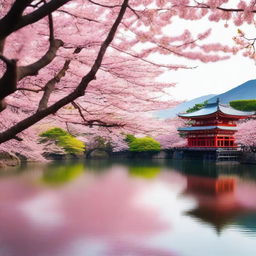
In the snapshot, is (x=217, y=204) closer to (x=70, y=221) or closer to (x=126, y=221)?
(x=126, y=221)

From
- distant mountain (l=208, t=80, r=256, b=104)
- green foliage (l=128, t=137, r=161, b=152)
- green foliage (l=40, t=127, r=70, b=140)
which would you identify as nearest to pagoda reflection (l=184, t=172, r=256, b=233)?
green foliage (l=40, t=127, r=70, b=140)

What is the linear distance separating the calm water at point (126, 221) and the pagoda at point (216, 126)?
502 inches

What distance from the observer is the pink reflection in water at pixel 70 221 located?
544 centimetres

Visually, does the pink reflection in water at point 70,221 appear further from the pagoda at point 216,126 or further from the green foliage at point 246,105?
the green foliage at point 246,105

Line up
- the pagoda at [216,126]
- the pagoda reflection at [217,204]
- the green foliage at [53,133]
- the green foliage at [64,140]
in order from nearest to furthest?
the pagoda reflection at [217,204]
the green foliage at [53,133]
the green foliage at [64,140]
the pagoda at [216,126]

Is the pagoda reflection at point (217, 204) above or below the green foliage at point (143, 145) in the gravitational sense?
below

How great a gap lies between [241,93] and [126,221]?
112 meters

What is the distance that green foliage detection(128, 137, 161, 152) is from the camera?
2883 cm

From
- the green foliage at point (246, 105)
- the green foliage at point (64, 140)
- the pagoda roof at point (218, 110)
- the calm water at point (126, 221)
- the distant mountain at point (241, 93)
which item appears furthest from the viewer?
the distant mountain at point (241, 93)

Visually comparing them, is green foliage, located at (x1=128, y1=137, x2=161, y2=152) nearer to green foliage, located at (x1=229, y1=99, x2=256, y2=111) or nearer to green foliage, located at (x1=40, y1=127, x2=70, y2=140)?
green foliage, located at (x1=40, y1=127, x2=70, y2=140)

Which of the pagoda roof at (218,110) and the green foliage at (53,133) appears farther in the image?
the pagoda roof at (218,110)

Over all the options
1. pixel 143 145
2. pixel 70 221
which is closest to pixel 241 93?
pixel 143 145

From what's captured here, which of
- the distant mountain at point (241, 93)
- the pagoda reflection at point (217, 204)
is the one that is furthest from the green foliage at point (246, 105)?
the distant mountain at point (241, 93)

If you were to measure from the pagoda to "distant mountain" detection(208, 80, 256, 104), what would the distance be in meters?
85.3
